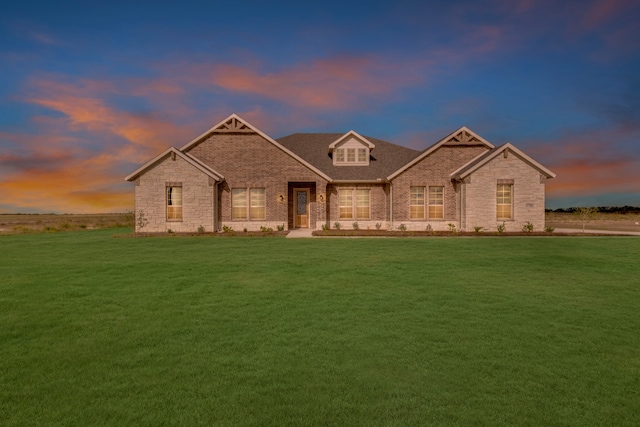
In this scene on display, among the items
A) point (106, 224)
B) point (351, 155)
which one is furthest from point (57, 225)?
point (351, 155)

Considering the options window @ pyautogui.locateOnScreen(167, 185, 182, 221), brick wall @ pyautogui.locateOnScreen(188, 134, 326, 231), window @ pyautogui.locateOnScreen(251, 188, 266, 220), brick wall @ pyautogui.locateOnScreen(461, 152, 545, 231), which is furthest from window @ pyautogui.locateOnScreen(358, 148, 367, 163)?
window @ pyautogui.locateOnScreen(167, 185, 182, 221)

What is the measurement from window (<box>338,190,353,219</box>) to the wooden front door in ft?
8.53

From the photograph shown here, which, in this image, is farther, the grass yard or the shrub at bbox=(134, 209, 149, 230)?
the shrub at bbox=(134, 209, 149, 230)

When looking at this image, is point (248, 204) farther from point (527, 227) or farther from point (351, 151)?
point (527, 227)

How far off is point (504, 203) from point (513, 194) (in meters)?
0.77

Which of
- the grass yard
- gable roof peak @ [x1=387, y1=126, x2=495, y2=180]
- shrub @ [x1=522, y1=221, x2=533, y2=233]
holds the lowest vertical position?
the grass yard

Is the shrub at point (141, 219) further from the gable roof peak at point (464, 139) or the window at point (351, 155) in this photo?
the gable roof peak at point (464, 139)

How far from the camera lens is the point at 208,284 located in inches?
363

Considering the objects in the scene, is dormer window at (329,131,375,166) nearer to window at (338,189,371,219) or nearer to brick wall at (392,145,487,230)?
window at (338,189,371,219)

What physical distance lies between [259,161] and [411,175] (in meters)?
10.3

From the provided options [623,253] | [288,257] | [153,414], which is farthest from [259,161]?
[153,414]

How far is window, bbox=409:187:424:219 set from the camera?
2631cm

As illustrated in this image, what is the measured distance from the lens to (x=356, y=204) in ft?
90.0

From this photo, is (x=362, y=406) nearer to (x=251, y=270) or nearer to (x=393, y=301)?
(x=393, y=301)
